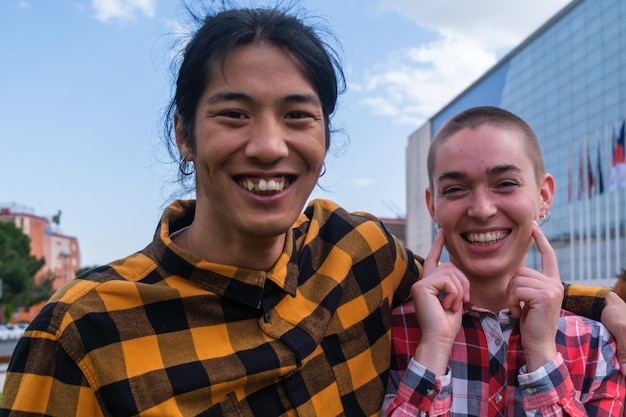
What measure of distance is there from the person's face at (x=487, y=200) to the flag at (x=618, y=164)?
38307 millimetres

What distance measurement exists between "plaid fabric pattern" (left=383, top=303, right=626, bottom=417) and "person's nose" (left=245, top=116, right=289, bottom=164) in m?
0.90

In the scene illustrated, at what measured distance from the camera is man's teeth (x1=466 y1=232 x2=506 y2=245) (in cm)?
249

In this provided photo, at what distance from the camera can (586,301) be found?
8.59 ft

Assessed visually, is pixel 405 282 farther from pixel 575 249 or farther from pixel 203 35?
pixel 575 249

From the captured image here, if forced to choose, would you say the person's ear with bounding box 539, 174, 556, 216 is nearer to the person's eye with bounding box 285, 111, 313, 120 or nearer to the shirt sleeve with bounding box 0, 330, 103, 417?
the person's eye with bounding box 285, 111, 313, 120

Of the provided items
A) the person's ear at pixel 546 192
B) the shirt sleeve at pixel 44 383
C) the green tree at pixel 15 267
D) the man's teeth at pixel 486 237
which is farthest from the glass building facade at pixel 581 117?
the shirt sleeve at pixel 44 383

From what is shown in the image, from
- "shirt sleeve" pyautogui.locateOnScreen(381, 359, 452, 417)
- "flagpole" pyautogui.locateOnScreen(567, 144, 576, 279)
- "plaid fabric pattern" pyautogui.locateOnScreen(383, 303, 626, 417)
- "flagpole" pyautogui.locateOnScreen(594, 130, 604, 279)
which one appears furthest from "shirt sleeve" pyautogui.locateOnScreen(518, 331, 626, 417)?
"flagpole" pyautogui.locateOnScreen(567, 144, 576, 279)

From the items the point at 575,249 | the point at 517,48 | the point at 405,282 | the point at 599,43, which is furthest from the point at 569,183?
the point at 405,282

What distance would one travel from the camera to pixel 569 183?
146 feet

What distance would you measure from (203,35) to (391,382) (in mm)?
1449

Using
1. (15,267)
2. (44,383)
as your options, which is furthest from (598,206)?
(44,383)

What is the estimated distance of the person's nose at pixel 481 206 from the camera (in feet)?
8.00

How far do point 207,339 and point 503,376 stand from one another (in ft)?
3.61

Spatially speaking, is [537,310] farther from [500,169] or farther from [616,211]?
[616,211]
